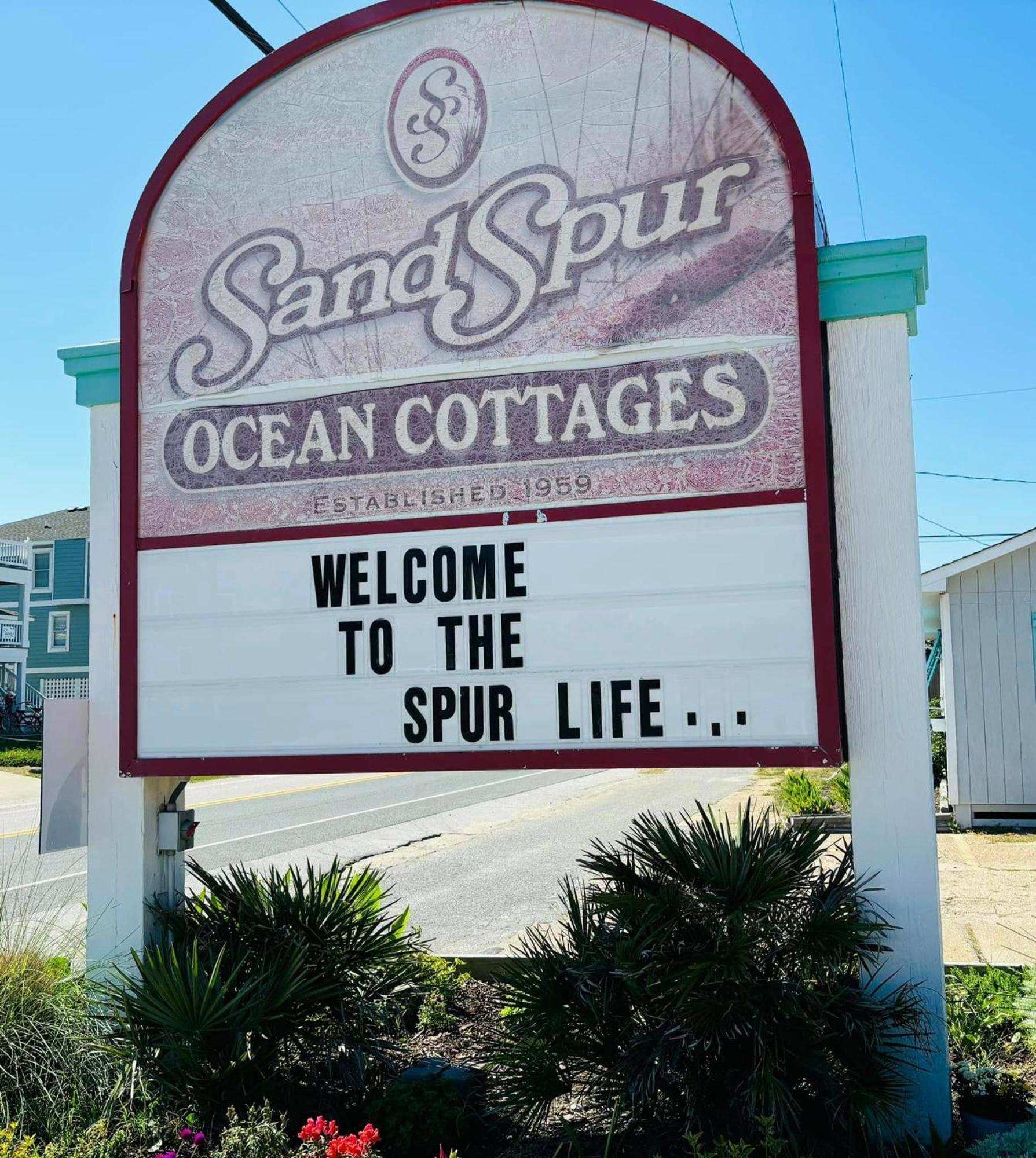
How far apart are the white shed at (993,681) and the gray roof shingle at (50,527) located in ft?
119

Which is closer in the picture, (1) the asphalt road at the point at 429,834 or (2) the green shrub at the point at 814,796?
(1) the asphalt road at the point at 429,834

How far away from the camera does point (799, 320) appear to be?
15.5 feet

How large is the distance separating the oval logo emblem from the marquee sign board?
0.02 meters

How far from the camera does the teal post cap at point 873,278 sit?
4.69m

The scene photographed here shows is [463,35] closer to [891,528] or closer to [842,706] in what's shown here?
[891,528]

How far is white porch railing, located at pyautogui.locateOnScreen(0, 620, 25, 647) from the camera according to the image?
41188mm

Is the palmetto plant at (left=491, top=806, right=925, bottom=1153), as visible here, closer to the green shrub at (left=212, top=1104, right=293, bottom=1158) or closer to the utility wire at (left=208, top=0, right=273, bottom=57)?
the green shrub at (left=212, top=1104, right=293, bottom=1158)

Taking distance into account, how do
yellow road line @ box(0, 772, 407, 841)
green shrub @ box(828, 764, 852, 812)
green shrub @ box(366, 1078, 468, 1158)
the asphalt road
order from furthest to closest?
1. yellow road line @ box(0, 772, 407, 841)
2. green shrub @ box(828, 764, 852, 812)
3. the asphalt road
4. green shrub @ box(366, 1078, 468, 1158)

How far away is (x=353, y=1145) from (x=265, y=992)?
42.8 inches

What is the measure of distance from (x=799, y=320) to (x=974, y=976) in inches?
149

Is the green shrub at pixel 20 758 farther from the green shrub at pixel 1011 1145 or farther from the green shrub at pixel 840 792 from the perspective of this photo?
the green shrub at pixel 1011 1145

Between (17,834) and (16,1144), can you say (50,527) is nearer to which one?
(17,834)

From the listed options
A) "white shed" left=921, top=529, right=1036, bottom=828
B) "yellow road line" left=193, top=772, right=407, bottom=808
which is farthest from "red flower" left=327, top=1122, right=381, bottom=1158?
"yellow road line" left=193, top=772, right=407, bottom=808

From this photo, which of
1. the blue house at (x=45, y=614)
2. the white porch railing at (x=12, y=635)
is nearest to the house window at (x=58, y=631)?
the blue house at (x=45, y=614)
